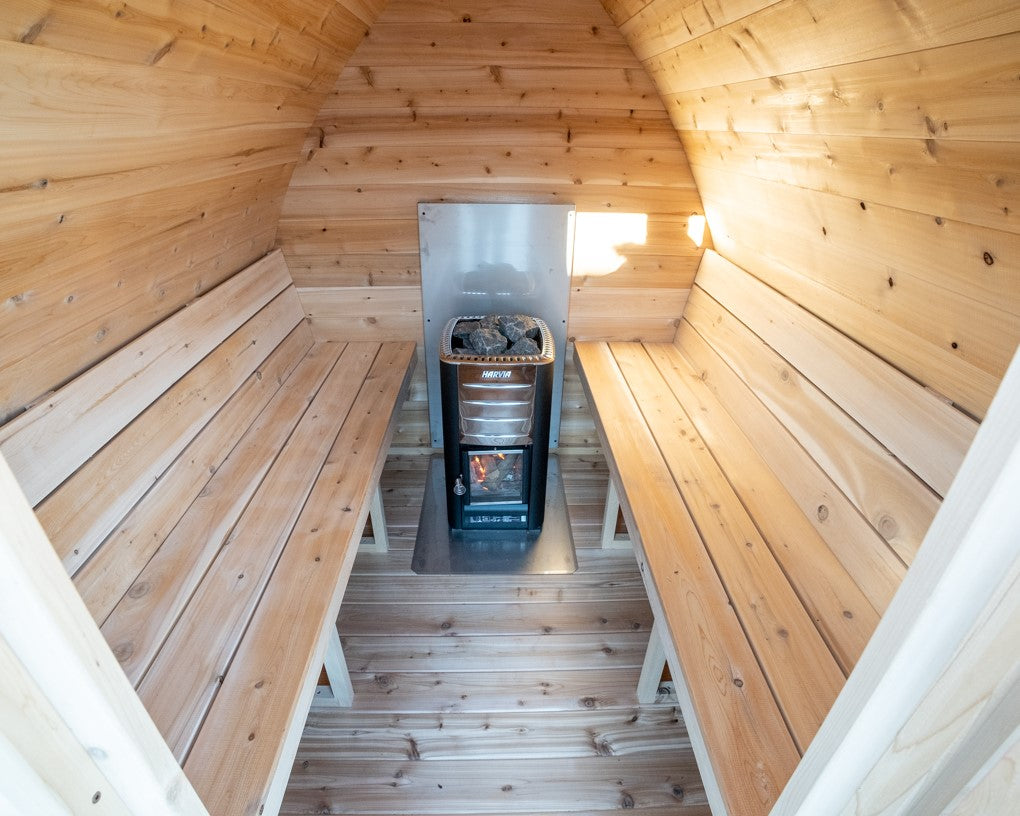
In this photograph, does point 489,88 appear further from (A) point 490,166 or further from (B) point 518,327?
(B) point 518,327

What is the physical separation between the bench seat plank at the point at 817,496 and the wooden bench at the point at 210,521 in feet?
4.11

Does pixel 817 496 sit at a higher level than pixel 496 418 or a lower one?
lower

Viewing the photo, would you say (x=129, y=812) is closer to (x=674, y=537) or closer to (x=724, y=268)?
(x=674, y=537)

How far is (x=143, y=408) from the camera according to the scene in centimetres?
158

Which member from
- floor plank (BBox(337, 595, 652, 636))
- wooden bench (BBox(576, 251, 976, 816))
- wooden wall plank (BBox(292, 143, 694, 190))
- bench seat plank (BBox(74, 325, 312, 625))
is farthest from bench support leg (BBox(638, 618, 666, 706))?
wooden wall plank (BBox(292, 143, 694, 190))

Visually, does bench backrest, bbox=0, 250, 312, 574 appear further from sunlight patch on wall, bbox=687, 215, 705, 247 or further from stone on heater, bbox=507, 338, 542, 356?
sunlight patch on wall, bbox=687, 215, 705, 247

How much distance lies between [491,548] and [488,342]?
0.90 meters

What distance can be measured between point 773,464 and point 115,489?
1860mm

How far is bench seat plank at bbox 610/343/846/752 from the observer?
119 cm

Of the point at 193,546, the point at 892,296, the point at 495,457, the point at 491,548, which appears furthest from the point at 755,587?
the point at 193,546

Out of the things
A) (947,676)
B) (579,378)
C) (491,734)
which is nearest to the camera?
(947,676)

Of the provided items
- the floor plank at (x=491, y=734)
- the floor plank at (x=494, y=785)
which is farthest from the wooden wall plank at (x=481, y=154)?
the floor plank at (x=494, y=785)

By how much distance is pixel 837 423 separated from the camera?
160 centimetres

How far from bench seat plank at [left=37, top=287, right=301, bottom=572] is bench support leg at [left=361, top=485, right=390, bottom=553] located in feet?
2.34
